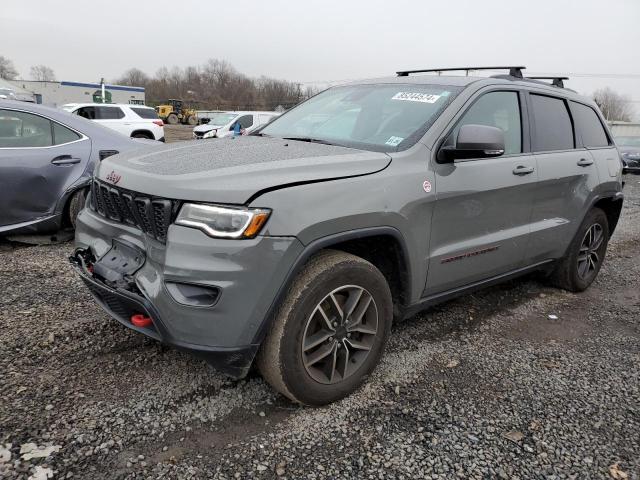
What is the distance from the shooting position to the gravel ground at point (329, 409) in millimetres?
2238

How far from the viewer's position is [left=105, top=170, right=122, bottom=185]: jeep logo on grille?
2600 millimetres

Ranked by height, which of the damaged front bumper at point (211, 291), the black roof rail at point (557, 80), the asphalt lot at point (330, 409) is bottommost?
the asphalt lot at point (330, 409)

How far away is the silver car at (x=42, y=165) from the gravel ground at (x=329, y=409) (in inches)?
48.4

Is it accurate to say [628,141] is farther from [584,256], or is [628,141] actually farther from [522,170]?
[522,170]

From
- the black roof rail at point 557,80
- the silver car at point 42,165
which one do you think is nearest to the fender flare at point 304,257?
the black roof rail at point 557,80

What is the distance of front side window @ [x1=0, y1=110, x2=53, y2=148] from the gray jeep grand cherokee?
243cm

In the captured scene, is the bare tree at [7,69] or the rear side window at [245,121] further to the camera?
the bare tree at [7,69]

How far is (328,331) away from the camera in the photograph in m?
2.55

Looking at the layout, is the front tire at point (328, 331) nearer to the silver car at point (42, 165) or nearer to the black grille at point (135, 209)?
the black grille at point (135, 209)

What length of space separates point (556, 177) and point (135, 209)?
3037mm

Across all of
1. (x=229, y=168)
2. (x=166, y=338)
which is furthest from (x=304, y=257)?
(x=166, y=338)

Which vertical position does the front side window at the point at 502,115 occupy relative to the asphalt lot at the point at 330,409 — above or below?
above

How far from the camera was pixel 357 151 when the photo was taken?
2.81 meters

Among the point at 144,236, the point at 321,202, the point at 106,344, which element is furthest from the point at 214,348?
the point at 106,344
